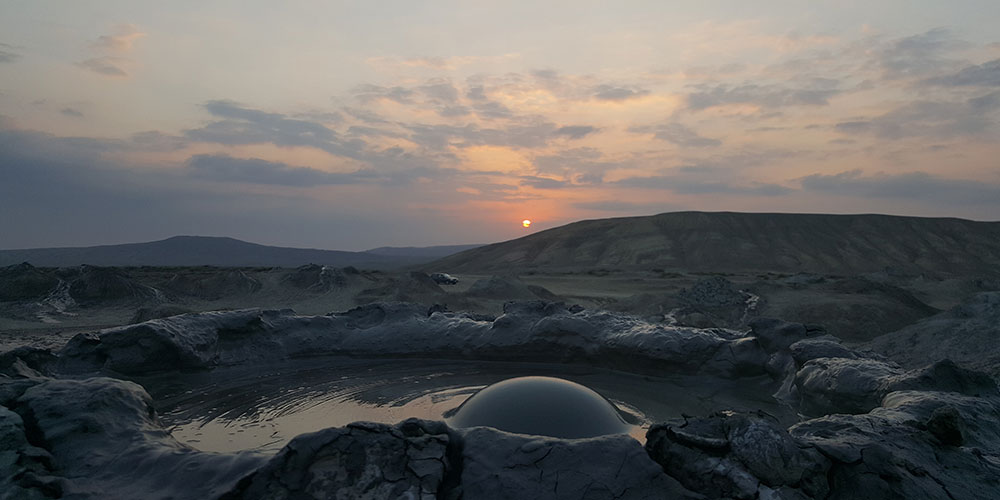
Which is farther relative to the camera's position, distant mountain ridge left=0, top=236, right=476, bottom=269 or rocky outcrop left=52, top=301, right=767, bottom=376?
distant mountain ridge left=0, top=236, right=476, bottom=269

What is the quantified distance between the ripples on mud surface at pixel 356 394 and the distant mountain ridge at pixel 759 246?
155ft

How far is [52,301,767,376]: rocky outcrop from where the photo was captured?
26.6 feet

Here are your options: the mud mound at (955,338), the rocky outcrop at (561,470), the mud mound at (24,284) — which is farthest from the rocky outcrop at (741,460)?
the mud mound at (24,284)

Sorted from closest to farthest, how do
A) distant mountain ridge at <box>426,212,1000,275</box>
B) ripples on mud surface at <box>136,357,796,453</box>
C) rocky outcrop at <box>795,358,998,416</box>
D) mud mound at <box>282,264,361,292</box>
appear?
rocky outcrop at <box>795,358,998,416</box>, ripples on mud surface at <box>136,357,796,453</box>, mud mound at <box>282,264,361,292</box>, distant mountain ridge at <box>426,212,1000,275</box>

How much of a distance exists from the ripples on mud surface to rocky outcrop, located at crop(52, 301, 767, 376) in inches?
8.5

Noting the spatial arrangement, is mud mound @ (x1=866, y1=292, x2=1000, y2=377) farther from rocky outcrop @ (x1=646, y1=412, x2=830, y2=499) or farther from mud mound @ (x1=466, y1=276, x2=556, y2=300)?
mud mound @ (x1=466, y1=276, x2=556, y2=300)

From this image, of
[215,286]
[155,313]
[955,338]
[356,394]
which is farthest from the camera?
[215,286]

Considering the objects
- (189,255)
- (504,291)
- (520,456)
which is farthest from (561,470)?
(189,255)

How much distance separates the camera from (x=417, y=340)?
380 inches

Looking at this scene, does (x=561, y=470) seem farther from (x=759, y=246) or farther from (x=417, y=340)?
(x=759, y=246)

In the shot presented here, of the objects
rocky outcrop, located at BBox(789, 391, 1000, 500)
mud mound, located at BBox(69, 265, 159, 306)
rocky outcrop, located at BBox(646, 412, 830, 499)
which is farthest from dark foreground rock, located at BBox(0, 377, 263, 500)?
mud mound, located at BBox(69, 265, 159, 306)

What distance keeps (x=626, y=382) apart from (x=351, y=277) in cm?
1996

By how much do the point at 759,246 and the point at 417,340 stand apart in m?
61.7

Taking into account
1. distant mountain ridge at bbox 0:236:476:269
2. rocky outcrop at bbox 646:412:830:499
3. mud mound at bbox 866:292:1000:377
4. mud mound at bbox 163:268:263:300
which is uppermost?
distant mountain ridge at bbox 0:236:476:269
